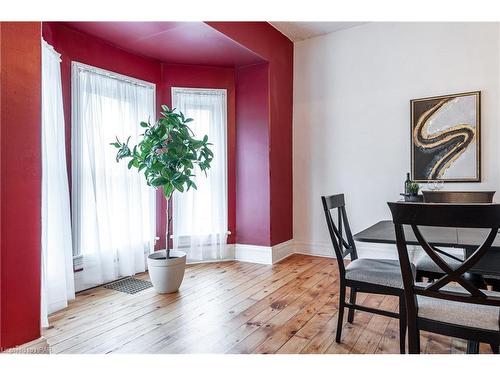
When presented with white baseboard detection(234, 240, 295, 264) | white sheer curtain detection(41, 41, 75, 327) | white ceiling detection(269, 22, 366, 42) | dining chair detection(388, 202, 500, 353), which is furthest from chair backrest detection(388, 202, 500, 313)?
white ceiling detection(269, 22, 366, 42)

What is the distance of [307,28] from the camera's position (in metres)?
4.00

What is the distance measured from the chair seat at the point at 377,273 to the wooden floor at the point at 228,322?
42cm

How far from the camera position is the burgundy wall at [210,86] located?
12.6ft

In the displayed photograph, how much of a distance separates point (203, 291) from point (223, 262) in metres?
1.04

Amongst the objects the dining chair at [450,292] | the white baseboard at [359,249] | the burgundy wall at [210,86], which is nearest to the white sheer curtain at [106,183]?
the burgundy wall at [210,86]

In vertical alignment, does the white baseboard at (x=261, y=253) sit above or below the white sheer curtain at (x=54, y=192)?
below

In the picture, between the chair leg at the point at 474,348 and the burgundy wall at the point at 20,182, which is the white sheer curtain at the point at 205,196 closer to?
the burgundy wall at the point at 20,182

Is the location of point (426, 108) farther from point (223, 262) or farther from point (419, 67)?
point (223, 262)

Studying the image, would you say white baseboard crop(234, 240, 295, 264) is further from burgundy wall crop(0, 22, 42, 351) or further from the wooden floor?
burgundy wall crop(0, 22, 42, 351)

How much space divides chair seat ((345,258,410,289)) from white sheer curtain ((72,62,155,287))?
2.35m

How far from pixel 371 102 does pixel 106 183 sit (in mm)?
3230

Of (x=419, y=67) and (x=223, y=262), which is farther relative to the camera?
(x=223, y=262)
